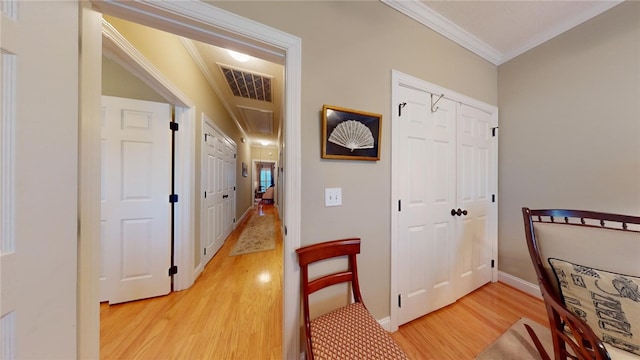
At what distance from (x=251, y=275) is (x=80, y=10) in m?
2.45

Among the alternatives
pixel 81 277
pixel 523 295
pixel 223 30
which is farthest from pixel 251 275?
pixel 523 295

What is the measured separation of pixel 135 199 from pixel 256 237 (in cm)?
222

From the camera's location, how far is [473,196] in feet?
6.41

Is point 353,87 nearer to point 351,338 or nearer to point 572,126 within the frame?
point 351,338

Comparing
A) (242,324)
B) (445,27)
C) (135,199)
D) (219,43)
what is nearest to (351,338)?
(242,324)

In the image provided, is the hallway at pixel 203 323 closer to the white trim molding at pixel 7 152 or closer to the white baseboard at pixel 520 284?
the white trim molding at pixel 7 152

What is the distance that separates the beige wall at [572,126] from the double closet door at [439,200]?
0.93ft

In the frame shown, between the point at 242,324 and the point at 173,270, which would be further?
A: the point at 173,270

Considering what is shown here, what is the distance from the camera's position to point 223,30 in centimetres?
99

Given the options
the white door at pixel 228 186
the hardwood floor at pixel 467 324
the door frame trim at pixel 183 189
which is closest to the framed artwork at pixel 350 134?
the hardwood floor at pixel 467 324

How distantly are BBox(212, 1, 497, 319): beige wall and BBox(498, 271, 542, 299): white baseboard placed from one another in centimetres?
172

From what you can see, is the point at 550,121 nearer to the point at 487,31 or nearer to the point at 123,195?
the point at 487,31

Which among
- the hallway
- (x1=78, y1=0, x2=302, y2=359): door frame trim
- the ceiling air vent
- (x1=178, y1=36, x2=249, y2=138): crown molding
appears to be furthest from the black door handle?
(x1=178, y1=36, x2=249, y2=138): crown molding

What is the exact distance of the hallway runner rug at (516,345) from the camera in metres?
1.28
